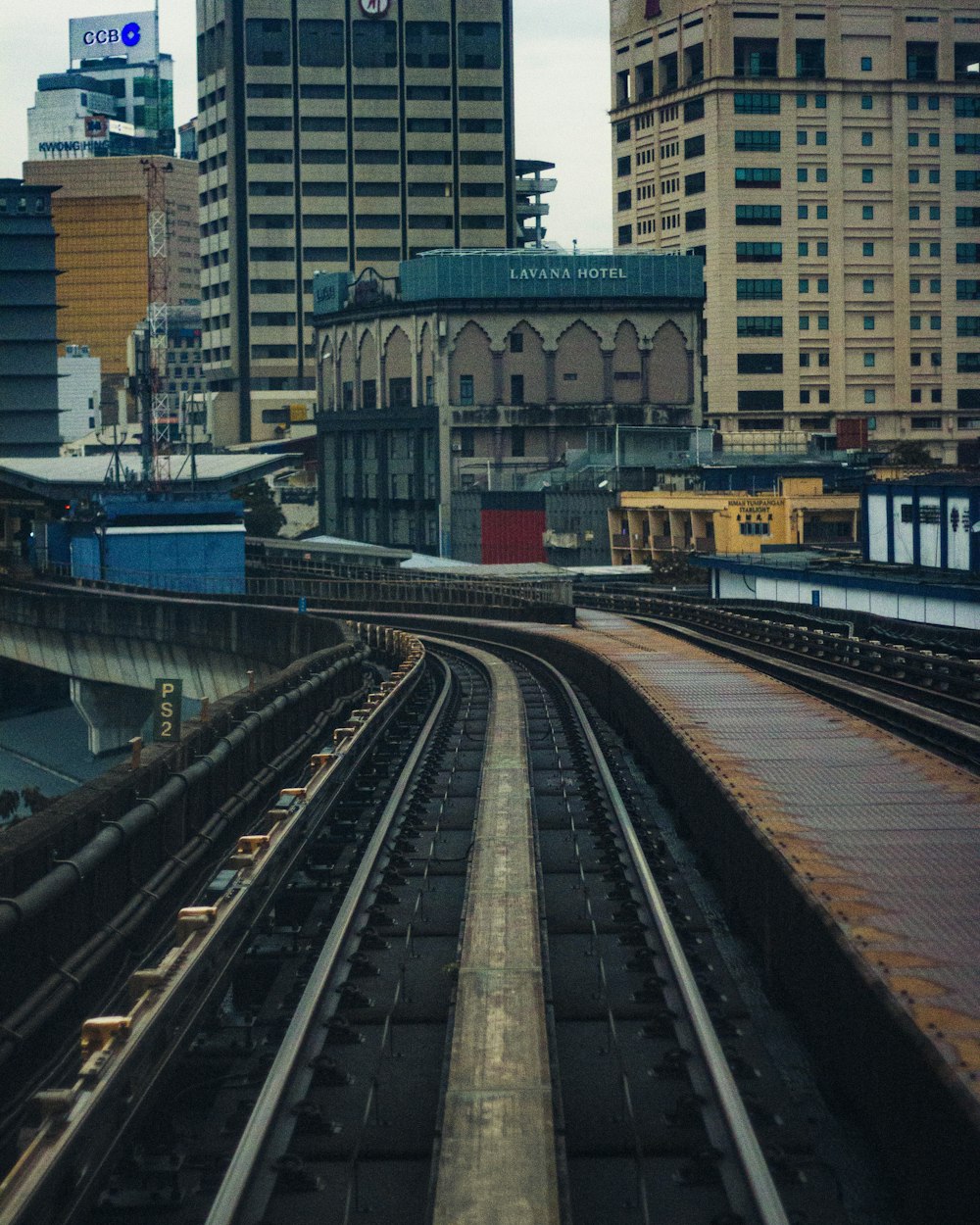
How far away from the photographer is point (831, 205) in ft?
506

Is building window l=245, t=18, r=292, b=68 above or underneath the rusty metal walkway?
above

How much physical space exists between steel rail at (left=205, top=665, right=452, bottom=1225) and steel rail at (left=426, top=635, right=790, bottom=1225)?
9.12 ft

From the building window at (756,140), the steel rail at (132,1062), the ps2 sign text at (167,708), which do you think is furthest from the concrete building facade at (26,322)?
the steel rail at (132,1062)

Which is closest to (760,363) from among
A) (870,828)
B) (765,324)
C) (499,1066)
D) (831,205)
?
(765,324)

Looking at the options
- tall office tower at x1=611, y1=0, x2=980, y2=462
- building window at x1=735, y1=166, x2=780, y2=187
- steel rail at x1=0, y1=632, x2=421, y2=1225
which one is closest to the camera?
steel rail at x1=0, y1=632, x2=421, y2=1225

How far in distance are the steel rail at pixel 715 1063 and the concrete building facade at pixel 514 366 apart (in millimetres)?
106667

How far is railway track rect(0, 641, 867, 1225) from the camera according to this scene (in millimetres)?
9711

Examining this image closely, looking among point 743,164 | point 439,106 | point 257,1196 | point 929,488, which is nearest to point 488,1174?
point 257,1196

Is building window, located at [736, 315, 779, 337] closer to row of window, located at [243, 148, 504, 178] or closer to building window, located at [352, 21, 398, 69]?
row of window, located at [243, 148, 504, 178]

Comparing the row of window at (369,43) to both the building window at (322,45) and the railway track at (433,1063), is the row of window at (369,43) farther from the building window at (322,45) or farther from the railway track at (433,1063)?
the railway track at (433,1063)

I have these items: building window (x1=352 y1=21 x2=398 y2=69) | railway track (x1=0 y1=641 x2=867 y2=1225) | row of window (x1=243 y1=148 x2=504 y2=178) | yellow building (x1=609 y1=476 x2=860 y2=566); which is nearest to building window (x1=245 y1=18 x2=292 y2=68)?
→ building window (x1=352 y1=21 x2=398 y2=69)

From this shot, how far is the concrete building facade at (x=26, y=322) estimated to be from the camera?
134250 millimetres

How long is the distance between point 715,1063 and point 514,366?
118951 mm

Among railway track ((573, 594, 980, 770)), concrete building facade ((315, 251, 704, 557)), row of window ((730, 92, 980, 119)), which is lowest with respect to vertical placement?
railway track ((573, 594, 980, 770))
